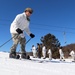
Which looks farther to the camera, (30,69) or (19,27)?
(19,27)

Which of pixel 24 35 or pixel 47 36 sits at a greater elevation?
pixel 47 36

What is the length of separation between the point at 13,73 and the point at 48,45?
5461 cm

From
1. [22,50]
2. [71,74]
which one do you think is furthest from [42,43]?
[71,74]

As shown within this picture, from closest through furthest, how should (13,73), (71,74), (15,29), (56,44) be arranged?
1. (13,73)
2. (71,74)
3. (15,29)
4. (56,44)

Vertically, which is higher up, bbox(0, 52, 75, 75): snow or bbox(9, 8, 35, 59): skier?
bbox(9, 8, 35, 59): skier

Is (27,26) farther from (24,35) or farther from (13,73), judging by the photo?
Result: (13,73)

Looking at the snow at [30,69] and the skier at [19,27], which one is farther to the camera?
the skier at [19,27]

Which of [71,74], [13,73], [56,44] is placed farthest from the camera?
[56,44]

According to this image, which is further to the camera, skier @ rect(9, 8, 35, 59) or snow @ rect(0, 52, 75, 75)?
skier @ rect(9, 8, 35, 59)

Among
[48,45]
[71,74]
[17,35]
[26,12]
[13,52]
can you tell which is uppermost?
[48,45]

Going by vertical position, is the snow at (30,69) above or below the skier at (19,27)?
below

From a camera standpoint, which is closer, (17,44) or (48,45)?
(17,44)

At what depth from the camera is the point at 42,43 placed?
5828 centimetres

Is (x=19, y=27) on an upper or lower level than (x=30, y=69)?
upper
